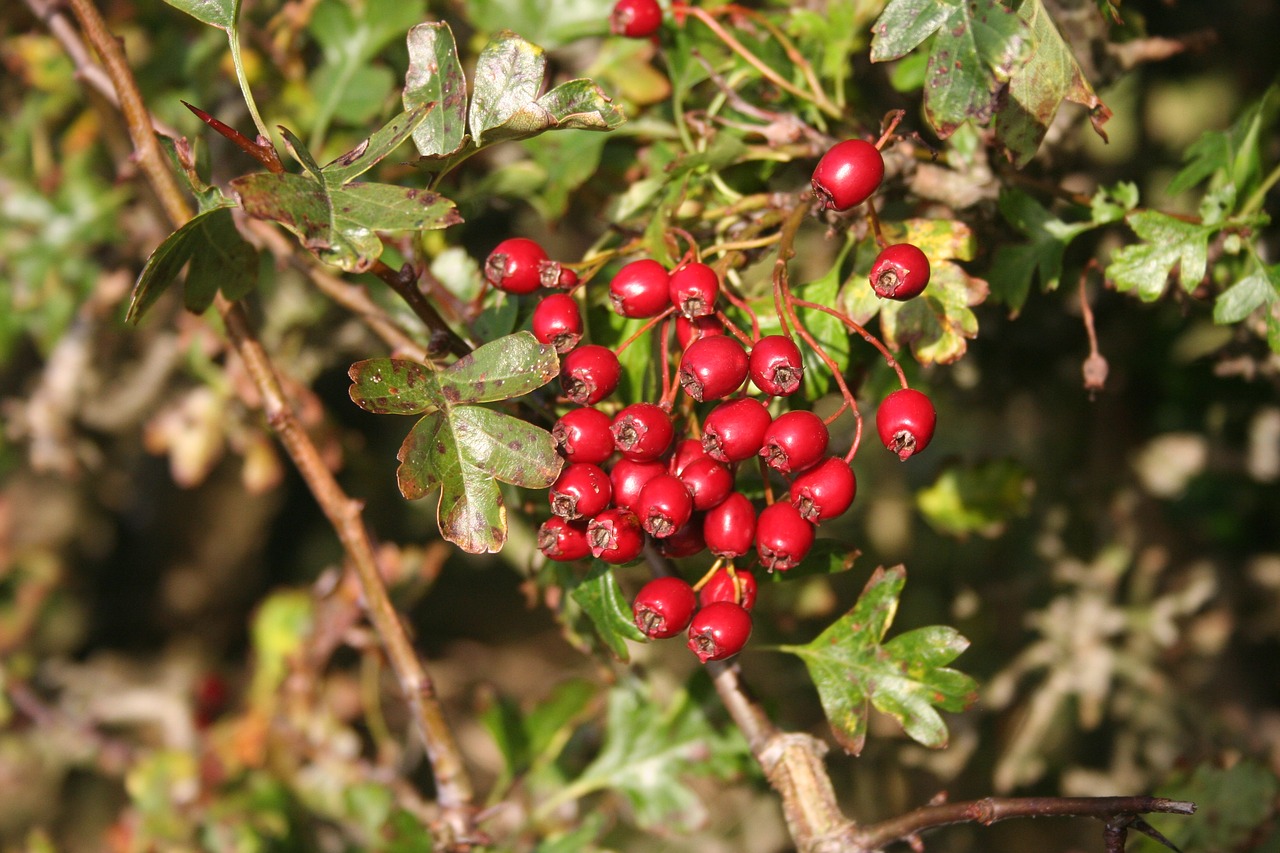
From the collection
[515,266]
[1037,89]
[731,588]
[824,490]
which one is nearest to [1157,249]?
[1037,89]

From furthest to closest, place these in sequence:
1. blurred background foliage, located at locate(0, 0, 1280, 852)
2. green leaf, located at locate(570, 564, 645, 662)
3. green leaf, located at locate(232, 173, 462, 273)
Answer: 1. blurred background foliage, located at locate(0, 0, 1280, 852)
2. green leaf, located at locate(570, 564, 645, 662)
3. green leaf, located at locate(232, 173, 462, 273)

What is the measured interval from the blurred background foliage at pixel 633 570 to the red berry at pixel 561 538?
0.25 m

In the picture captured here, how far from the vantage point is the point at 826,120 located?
1.28 metres

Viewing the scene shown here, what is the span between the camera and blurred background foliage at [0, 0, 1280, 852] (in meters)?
1.49

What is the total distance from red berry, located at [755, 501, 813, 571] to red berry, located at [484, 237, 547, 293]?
36cm

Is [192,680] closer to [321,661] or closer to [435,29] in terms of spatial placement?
[321,661]

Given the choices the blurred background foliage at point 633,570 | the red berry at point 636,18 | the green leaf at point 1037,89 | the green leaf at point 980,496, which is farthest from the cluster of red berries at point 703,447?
the green leaf at point 980,496

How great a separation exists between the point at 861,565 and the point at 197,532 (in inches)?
80.1

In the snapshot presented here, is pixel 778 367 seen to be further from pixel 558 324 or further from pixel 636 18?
pixel 636 18

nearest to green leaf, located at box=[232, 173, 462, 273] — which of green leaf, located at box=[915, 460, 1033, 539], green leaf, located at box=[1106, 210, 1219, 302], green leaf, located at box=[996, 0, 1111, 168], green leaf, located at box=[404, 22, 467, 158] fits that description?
green leaf, located at box=[404, 22, 467, 158]

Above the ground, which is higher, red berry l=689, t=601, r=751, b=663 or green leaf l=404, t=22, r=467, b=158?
green leaf l=404, t=22, r=467, b=158

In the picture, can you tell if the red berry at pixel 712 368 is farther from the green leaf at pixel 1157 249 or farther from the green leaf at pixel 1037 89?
the green leaf at pixel 1157 249

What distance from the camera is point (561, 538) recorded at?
99 centimetres

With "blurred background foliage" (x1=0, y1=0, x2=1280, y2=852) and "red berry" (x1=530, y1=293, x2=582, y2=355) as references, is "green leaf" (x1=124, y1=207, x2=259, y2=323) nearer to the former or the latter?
"blurred background foliage" (x1=0, y1=0, x2=1280, y2=852)
